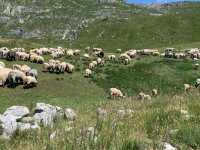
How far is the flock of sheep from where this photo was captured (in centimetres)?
3716

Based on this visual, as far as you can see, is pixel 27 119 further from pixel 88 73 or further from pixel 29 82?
pixel 88 73

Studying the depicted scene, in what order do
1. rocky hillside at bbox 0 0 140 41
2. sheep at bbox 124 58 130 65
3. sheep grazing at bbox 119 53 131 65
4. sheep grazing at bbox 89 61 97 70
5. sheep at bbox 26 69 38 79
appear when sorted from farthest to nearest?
rocky hillside at bbox 0 0 140 41
sheep grazing at bbox 119 53 131 65
sheep at bbox 124 58 130 65
sheep grazing at bbox 89 61 97 70
sheep at bbox 26 69 38 79

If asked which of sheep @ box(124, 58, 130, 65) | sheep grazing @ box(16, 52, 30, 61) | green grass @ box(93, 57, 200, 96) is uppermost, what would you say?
sheep grazing @ box(16, 52, 30, 61)

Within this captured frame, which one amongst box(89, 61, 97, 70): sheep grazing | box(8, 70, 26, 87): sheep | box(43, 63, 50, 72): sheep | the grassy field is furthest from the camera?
box(89, 61, 97, 70): sheep grazing

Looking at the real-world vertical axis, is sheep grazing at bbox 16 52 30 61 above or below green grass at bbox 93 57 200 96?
above

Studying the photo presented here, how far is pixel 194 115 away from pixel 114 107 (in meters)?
3.91

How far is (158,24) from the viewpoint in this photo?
4222 inches

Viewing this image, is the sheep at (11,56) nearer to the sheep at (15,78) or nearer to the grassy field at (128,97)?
the grassy field at (128,97)

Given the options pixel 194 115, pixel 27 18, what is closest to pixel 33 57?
pixel 194 115

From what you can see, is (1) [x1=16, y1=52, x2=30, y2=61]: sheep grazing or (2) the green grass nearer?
(2) the green grass

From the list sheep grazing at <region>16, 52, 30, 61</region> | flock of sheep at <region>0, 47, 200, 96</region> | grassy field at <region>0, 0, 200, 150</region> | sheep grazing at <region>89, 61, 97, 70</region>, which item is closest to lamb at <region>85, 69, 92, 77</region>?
flock of sheep at <region>0, 47, 200, 96</region>

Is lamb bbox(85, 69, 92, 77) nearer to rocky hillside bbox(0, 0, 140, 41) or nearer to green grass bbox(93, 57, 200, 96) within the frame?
green grass bbox(93, 57, 200, 96)

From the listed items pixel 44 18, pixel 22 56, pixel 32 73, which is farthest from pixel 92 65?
pixel 44 18

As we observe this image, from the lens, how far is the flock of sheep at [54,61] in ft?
122
